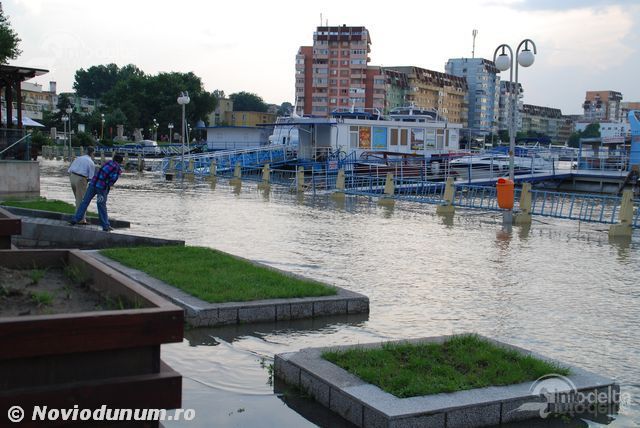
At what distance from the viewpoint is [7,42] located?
28.0 m

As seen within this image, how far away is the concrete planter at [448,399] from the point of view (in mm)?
4855

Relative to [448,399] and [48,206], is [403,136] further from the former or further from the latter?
[448,399]

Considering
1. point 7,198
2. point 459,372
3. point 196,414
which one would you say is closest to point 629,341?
point 459,372

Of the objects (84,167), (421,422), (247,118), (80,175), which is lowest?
(421,422)

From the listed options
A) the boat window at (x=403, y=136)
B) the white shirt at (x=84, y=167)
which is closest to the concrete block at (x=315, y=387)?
the white shirt at (x=84, y=167)

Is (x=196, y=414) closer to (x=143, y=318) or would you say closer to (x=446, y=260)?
(x=143, y=318)

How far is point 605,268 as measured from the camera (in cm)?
1247

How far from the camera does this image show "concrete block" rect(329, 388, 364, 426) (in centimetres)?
504

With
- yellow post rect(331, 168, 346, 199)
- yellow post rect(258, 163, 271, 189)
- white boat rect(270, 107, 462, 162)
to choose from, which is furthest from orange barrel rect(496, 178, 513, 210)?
white boat rect(270, 107, 462, 162)

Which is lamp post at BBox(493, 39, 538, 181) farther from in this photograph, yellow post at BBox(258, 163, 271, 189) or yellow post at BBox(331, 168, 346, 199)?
yellow post at BBox(258, 163, 271, 189)

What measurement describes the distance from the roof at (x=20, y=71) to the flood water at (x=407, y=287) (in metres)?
4.67

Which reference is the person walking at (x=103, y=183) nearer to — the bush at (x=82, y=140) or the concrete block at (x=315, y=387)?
the concrete block at (x=315, y=387)

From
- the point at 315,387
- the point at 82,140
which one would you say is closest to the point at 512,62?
the point at 315,387

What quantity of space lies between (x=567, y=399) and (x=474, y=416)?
0.85 m
